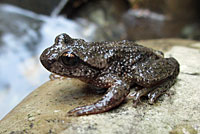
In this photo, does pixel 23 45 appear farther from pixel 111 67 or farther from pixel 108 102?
pixel 108 102

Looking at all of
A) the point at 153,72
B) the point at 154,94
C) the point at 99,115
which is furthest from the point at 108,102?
the point at 153,72

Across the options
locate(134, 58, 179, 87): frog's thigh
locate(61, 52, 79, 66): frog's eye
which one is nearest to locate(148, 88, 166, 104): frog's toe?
locate(134, 58, 179, 87): frog's thigh

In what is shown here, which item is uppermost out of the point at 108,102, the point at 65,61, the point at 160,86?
the point at 65,61

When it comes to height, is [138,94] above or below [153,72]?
below

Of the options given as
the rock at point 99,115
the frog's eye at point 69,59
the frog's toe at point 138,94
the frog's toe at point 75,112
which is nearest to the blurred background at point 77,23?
the rock at point 99,115

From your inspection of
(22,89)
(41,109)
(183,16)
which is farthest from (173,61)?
(183,16)

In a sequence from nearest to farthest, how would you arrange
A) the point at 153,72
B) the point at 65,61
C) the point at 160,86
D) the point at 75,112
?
the point at 75,112
the point at 65,61
the point at 153,72
the point at 160,86

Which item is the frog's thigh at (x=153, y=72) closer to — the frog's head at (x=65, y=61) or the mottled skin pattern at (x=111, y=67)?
the mottled skin pattern at (x=111, y=67)
